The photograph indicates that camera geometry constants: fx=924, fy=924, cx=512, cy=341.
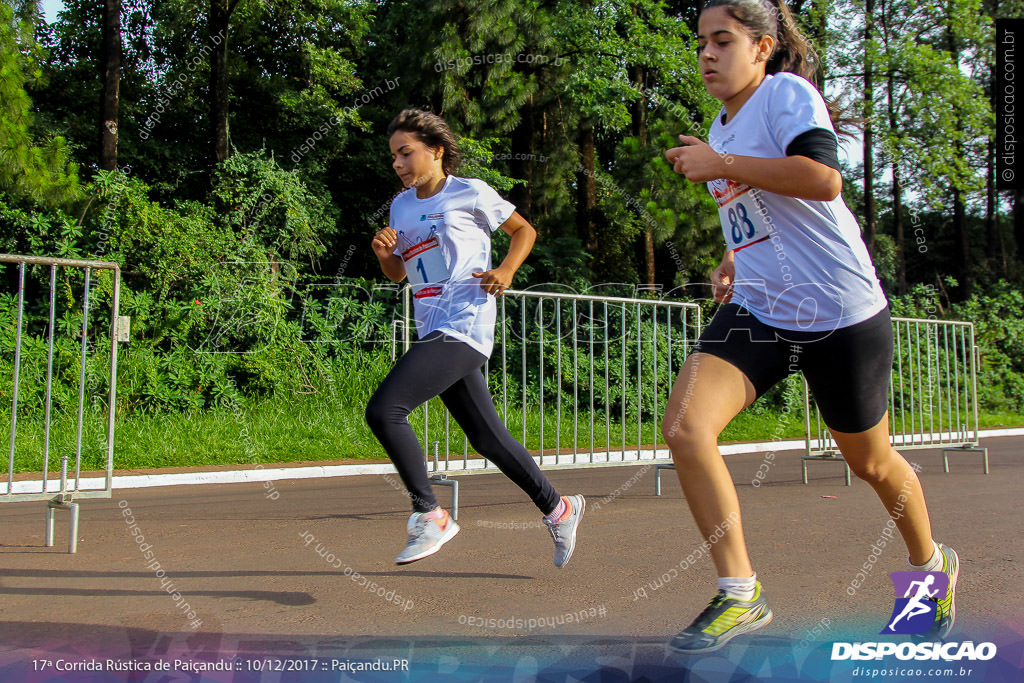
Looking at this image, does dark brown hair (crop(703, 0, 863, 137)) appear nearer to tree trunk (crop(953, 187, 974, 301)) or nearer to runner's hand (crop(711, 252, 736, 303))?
runner's hand (crop(711, 252, 736, 303))

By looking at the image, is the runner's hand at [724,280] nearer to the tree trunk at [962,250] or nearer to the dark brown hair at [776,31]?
the dark brown hair at [776,31]

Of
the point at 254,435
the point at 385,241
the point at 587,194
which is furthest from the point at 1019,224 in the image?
the point at 385,241

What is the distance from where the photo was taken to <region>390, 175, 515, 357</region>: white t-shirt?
13.3 ft

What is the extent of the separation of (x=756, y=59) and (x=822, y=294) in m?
0.79

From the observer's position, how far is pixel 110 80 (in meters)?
15.0

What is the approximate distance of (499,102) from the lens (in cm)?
1659

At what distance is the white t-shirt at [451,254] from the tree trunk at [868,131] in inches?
778

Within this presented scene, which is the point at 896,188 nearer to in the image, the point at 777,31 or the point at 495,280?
the point at 495,280

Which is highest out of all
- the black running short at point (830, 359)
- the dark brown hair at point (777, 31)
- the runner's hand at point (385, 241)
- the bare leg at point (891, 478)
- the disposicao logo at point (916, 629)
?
the dark brown hair at point (777, 31)

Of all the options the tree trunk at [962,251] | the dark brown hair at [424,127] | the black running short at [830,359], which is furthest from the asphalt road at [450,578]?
the tree trunk at [962,251]

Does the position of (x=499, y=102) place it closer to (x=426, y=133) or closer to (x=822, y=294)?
(x=426, y=133)

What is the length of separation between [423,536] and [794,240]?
6.32 ft

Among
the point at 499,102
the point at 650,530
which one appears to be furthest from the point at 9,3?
the point at 650,530

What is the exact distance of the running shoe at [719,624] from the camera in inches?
97.1
